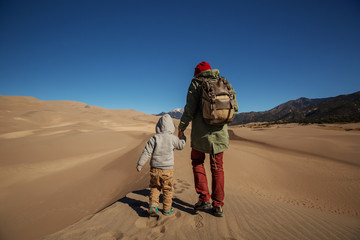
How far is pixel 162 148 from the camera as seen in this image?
2443 mm

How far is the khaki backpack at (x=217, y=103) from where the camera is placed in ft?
6.91

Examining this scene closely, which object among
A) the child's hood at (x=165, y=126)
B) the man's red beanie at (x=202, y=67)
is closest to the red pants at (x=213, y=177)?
the child's hood at (x=165, y=126)

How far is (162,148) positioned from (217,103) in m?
1.08

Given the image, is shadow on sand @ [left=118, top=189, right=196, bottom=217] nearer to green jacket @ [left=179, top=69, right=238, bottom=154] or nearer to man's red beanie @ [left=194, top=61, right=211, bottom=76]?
green jacket @ [left=179, top=69, right=238, bottom=154]

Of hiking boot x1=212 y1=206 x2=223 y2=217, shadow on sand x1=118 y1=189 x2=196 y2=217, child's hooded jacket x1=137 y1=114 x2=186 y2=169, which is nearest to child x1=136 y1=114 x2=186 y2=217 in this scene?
child's hooded jacket x1=137 y1=114 x2=186 y2=169

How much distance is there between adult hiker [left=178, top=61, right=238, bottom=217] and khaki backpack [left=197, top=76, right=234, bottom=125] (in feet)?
0.25

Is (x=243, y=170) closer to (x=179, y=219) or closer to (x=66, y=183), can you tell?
(x=179, y=219)

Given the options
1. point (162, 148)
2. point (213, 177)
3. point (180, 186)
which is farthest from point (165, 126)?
point (180, 186)

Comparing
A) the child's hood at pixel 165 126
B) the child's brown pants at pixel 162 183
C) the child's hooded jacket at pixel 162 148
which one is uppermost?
the child's hood at pixel 165 126

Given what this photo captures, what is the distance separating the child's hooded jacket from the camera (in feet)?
7.88

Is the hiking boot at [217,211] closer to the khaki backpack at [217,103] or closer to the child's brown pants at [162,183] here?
the child's brown pants at [162,183]

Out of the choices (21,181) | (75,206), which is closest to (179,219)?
(75,206)

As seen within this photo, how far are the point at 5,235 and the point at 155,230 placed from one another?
9.46ft

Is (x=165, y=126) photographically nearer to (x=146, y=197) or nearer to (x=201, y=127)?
(x=201, y=127)
